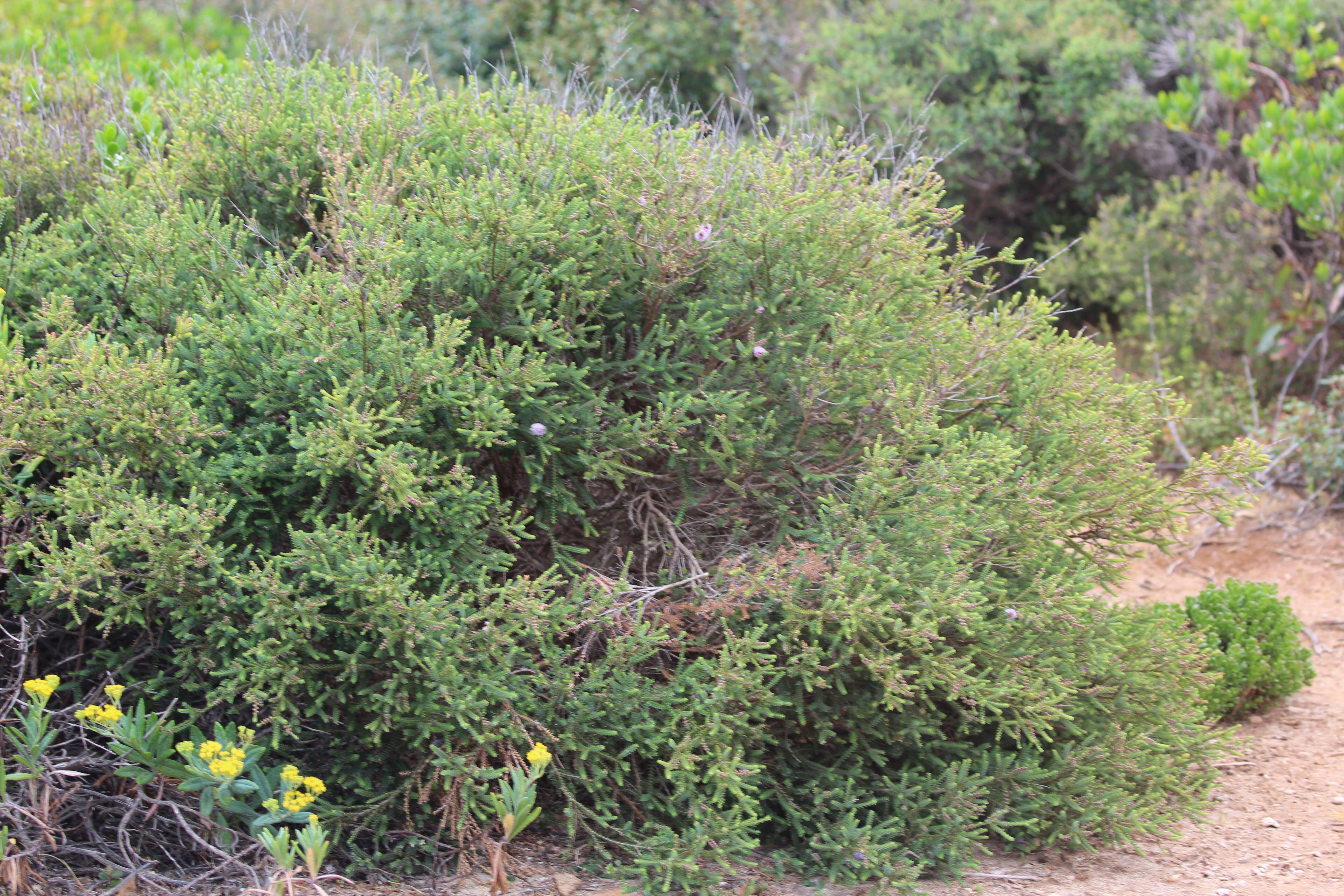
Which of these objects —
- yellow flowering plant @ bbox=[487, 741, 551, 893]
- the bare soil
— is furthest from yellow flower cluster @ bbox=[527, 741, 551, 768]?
the bare soil

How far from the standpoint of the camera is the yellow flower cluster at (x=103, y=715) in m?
2.63

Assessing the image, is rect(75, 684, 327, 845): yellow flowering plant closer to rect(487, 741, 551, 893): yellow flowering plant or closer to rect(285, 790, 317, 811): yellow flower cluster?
rect(285, 790, 317, 811): yellow flower cluster

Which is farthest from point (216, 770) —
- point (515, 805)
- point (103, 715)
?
point (515, 805)

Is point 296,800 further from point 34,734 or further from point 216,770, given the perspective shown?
point 34,734

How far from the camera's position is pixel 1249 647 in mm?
4551

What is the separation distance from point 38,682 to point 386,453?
0.98 metres

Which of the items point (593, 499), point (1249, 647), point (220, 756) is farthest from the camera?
point (1249, 647)

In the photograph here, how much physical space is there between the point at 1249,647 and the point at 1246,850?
1193mm

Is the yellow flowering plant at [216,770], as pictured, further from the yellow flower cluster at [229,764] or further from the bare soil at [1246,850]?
the bare soil at [1246,850]

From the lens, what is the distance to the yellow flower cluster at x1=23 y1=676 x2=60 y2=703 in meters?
2.67

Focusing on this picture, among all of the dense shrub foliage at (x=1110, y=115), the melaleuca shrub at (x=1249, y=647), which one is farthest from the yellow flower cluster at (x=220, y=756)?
the dense shrub foliage at (x=1110, y=115)

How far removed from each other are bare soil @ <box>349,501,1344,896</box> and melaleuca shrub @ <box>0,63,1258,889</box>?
0.12 metres

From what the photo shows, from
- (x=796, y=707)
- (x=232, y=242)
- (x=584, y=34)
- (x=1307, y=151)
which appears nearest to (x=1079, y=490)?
(x=796, y=707)

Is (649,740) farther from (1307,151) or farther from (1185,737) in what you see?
(1307,151)
